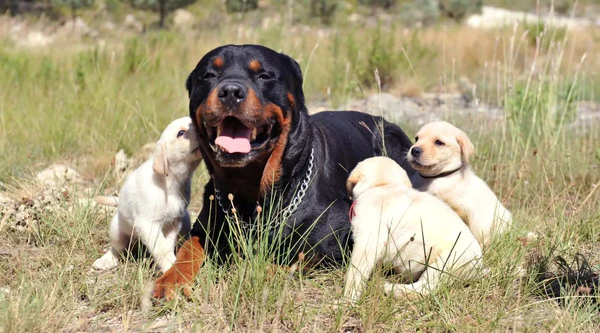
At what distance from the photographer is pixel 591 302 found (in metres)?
3.18

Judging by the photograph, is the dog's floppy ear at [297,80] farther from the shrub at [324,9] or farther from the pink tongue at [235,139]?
the shrub at [324,9]

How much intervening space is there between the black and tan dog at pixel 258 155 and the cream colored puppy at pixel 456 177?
1.95 feet

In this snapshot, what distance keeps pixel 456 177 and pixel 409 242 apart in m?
0.99

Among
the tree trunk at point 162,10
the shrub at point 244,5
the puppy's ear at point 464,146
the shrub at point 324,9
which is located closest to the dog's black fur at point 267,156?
the puppy's ear at point 464,146

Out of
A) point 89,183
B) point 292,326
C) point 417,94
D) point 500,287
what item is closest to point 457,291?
point 500,287

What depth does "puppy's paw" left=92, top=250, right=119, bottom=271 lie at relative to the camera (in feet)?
13.0

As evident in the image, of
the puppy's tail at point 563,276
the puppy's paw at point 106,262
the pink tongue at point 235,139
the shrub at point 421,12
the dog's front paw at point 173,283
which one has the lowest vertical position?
the shrub at point 421,12

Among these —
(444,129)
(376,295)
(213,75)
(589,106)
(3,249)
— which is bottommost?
(589,106)

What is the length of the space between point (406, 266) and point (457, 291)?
358 millimetres

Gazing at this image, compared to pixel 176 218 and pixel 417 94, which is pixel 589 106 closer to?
pixel 417 94

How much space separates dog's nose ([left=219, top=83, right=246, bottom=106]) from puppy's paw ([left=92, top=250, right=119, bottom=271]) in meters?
1.26

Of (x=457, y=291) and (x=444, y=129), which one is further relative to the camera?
(x=444, y=129)

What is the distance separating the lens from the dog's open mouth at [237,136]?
3.64 m

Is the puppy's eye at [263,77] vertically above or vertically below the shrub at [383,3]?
above
